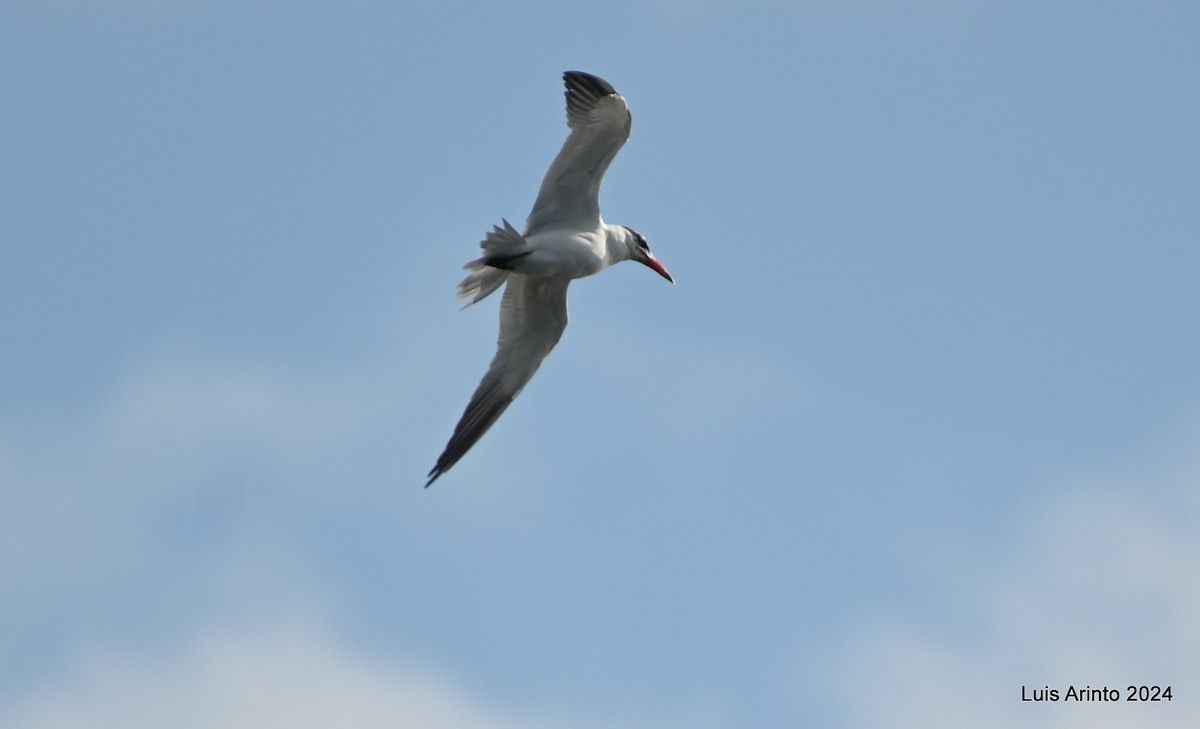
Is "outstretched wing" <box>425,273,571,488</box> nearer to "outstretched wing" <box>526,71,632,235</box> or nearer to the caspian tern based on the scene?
the caspian tern

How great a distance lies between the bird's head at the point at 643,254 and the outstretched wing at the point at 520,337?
98 cm

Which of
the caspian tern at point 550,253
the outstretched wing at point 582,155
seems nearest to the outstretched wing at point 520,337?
the caspian tern at point 550,253

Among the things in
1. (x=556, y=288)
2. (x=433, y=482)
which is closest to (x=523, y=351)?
(x=556, y=288)

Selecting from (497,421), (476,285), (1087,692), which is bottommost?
(1087,692)

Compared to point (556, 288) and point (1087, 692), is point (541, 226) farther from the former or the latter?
point (1087, 692)

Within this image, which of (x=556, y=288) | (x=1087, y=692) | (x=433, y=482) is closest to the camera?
(x=1087, y=692)

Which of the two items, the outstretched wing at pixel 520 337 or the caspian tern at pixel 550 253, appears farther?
the outstretched wing at pixel 520 337

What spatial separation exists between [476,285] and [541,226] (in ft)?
4.37

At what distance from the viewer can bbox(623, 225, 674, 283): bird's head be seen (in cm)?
1514

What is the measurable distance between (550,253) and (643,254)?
220cm

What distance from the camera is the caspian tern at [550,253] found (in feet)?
43.5

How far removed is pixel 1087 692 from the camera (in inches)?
500

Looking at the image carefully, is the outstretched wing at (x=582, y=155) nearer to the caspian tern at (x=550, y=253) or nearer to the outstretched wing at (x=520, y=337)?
the caspian tern at (x=550, y=253)

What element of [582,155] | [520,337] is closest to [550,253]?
[582,155]
